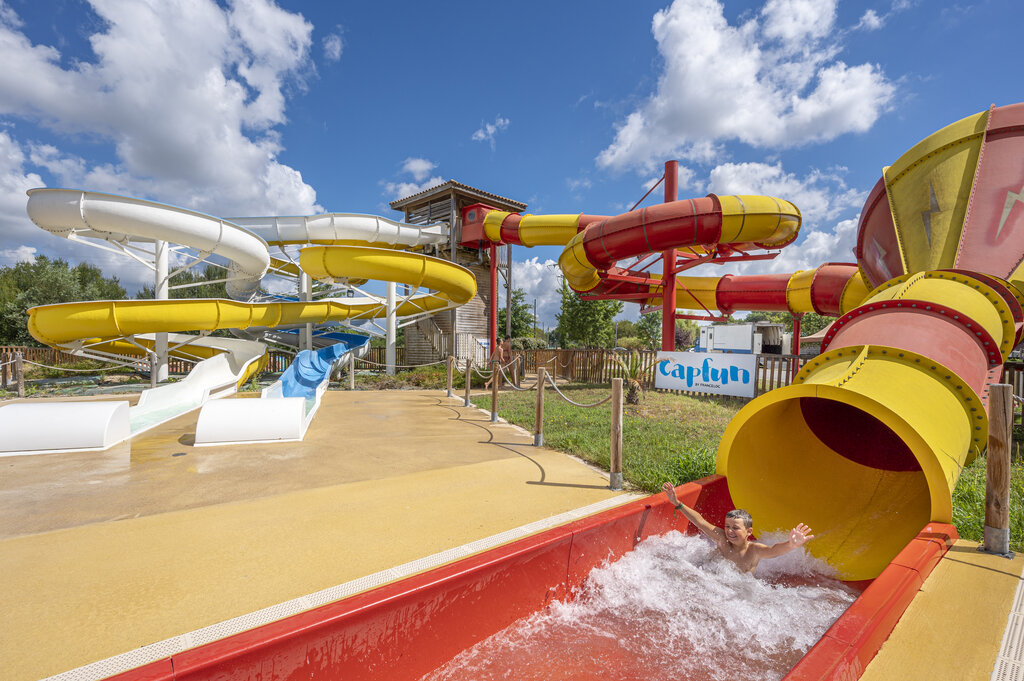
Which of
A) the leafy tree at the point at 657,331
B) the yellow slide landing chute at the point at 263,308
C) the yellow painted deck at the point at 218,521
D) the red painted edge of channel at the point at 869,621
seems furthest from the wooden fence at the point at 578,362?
the leafy tree at the point at 657,331

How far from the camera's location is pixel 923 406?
114 inches

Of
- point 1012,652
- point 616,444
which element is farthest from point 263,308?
point 1012,652

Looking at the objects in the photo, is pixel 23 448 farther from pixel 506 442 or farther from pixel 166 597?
pixel 506 442

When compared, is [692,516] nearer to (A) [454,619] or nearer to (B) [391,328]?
(A) [454,619]

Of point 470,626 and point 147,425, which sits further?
point 147,425

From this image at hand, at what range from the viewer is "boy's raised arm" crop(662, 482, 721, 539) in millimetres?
3221

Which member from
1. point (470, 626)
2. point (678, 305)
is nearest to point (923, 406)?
point (470, 626)

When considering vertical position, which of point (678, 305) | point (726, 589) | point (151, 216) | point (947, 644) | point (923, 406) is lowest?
point (726, 589)

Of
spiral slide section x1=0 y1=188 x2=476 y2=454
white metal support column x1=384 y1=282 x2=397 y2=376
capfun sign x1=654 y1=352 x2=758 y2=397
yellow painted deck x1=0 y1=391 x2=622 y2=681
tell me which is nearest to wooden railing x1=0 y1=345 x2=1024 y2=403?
capfun sign x1=654 y1=352 x2=758 y2=397

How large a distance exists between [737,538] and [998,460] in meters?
1.77

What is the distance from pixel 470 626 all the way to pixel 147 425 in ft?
26.5

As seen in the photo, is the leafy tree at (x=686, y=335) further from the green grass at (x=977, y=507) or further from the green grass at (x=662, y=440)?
the green grass at (x=977, y=507)

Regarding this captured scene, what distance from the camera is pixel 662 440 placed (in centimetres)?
682

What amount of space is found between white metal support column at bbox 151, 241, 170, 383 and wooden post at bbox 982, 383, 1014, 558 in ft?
51.7
